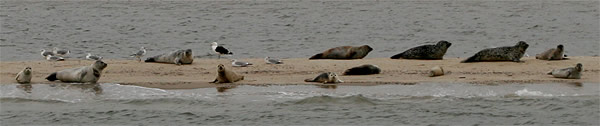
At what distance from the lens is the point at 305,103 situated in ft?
40.2

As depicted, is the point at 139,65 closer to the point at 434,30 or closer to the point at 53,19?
the point at 434,30

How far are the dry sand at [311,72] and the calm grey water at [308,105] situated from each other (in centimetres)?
38

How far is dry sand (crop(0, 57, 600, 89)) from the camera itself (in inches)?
532

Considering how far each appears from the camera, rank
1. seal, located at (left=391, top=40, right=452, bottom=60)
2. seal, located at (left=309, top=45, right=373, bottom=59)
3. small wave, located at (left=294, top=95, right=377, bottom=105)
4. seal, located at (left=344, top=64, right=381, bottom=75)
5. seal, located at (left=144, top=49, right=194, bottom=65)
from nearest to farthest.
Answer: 1. small wave, located at (left=294, top=95, right=377, bottom=105)
2. seal, located at (left=344, top=64, right=381, bottom=75)
3. seal, located at (left=144, top=49, right=194, bottom=65)
4. seal, located at (left=391, top=40, right=452, bottom=60)
5. seal, located at (left=309, top=45, right=373, bottom=59)

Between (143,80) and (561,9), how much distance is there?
69.2 feet

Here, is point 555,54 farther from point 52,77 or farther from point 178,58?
point 52,77

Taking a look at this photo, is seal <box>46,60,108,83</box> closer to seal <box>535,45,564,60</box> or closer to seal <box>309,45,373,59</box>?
seal <box>309,45,373,59</box>

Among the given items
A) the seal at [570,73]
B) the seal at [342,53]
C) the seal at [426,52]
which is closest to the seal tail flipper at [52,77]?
the seal at [342,53]

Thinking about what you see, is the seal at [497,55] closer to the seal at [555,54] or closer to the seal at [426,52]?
the seal at [555,54]

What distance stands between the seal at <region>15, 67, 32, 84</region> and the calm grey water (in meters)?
0.21

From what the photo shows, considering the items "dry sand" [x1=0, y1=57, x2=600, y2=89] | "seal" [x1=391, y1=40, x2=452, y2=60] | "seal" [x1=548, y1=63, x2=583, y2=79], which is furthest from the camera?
"seal" [x1=391, y1=40, x2=452, y2=60]

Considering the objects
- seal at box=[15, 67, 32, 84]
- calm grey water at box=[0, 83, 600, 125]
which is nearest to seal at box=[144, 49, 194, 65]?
calm grey water at box=[0, 83, 600, 125]

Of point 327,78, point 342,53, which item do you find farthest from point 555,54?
point 327,78

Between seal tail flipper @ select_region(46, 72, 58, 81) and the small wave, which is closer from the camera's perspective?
the small wave
